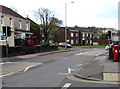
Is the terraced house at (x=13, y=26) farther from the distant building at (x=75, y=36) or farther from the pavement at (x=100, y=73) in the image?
the distant building at (x=75, y=36)

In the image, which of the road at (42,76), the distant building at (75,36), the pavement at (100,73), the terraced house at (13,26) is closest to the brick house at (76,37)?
the distant building at (75,36)

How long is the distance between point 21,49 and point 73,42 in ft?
215

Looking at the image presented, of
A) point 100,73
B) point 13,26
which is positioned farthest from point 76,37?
point 100,73

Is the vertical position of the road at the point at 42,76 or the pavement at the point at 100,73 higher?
the pavement at the point at 100,73

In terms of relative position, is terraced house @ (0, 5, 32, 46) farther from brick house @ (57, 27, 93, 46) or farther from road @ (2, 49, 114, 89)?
brick house @ (57, 27, 93, 46)

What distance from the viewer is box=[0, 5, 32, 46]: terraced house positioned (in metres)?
41.8

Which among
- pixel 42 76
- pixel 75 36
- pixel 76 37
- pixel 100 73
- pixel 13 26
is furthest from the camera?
pixel 76 37

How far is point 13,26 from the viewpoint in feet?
147

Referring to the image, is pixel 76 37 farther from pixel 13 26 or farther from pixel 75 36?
pixel 13 26

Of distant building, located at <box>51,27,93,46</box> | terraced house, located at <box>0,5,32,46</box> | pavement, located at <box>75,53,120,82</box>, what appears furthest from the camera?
distant building, located at <box>51,27,93,46</box>

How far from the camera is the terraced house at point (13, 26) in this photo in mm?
41784

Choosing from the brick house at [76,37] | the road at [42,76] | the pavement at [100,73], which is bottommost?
the road at [42,76]

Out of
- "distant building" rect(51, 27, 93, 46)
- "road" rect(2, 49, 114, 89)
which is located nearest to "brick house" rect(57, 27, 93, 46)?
"distant building" rect(51, 27, 93, 46)

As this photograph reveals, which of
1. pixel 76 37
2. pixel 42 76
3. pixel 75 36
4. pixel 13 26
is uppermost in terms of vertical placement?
pixel 13 26
